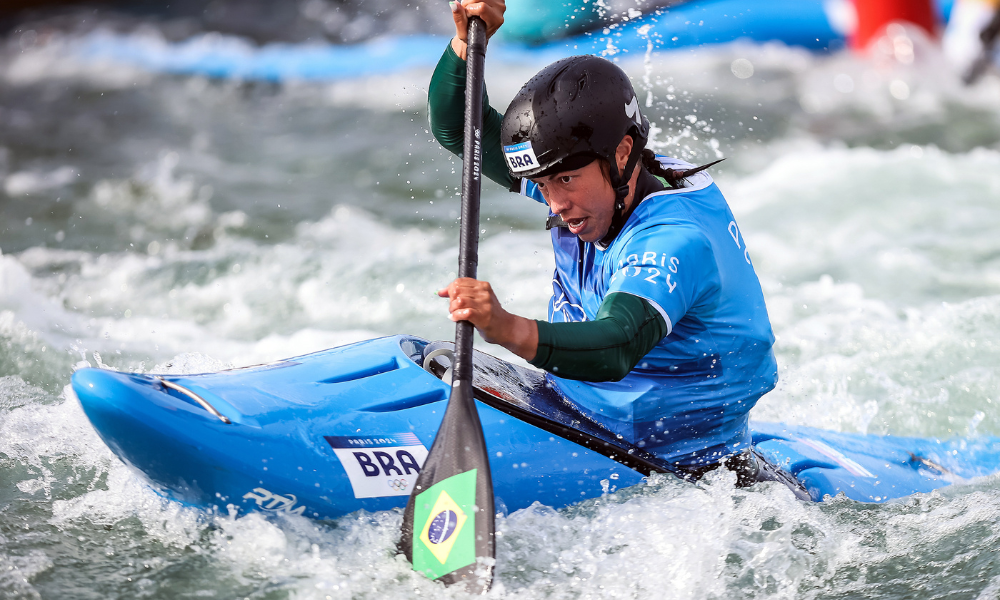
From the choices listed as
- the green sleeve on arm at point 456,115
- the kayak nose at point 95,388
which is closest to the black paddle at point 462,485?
the green sleeve on arm at point 456,115

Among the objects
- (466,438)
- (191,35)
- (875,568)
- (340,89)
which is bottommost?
(875,568)

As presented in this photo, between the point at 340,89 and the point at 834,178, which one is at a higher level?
the point at 340,89

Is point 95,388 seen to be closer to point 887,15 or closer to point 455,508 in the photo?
point 455,508

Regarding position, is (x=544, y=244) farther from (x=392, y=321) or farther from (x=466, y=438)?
(x=466, y=438)

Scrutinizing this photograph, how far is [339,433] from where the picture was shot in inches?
105

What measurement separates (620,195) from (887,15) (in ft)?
30.0

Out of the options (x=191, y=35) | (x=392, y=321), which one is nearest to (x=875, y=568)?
(x=392, y=321)

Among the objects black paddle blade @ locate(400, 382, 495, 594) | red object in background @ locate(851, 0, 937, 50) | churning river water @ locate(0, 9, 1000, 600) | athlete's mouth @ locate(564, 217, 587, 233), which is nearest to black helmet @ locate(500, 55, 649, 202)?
athlete's mouth @ locate(564, 217, 587, 233)

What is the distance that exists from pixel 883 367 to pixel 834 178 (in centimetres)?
374

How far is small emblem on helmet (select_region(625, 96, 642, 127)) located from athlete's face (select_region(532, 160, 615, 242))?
0.17 meters

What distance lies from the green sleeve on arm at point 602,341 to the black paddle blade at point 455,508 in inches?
16.2

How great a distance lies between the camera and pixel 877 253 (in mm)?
6949

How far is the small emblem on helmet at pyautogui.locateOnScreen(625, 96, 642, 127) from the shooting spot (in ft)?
8.55

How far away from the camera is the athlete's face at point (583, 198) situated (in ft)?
8.52
